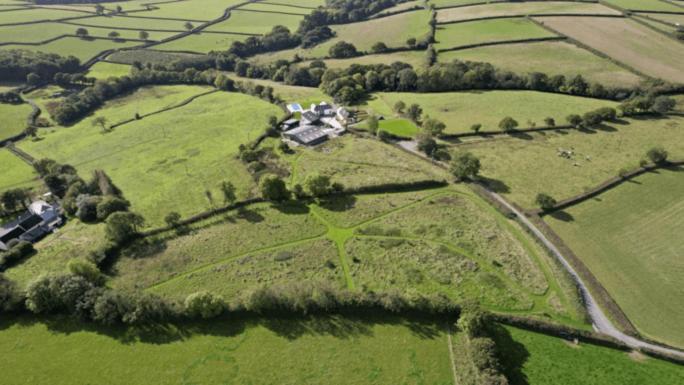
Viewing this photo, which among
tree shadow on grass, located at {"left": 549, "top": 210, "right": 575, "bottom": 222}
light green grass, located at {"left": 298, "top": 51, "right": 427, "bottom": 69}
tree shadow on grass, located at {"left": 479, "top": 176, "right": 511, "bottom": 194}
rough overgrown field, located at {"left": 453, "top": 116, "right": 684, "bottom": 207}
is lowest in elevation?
tree shadow on grass, located at {"left": 549, "top": 210, "right": 575, "bottom": 222}

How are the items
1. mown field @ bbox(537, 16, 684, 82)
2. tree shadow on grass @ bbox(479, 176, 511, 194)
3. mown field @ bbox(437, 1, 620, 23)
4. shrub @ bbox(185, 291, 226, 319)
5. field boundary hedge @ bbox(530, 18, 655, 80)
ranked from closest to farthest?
shrub @ bbox(185, 291, 226, 319) → tree shadow on grass @ bbox(479, 176, 511, 194) → field boundary hedge @ bbox(530, 18, 655, 80) → mown field @ bbox(537, 16, 684, 82) → mown field @ bbox(437, 1, 620, 23)

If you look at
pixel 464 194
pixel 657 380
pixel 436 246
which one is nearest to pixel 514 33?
pixel 464 194

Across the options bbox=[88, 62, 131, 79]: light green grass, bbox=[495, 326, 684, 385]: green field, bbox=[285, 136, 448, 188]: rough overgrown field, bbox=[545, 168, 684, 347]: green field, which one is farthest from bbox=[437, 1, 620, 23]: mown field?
bbox=[495, 326, 684, 385]: green field

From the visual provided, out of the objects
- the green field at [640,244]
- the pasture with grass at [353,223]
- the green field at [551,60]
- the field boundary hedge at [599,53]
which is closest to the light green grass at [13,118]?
the pasture with grass at [353,223]

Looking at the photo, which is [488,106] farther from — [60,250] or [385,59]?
[60,250]

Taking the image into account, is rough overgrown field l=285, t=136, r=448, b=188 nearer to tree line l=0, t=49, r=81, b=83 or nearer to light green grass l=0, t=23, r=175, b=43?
tree line l=0, t=49, r=81, b=83

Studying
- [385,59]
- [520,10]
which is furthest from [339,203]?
[520,10]

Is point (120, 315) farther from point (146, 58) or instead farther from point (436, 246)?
point (146, 58)
